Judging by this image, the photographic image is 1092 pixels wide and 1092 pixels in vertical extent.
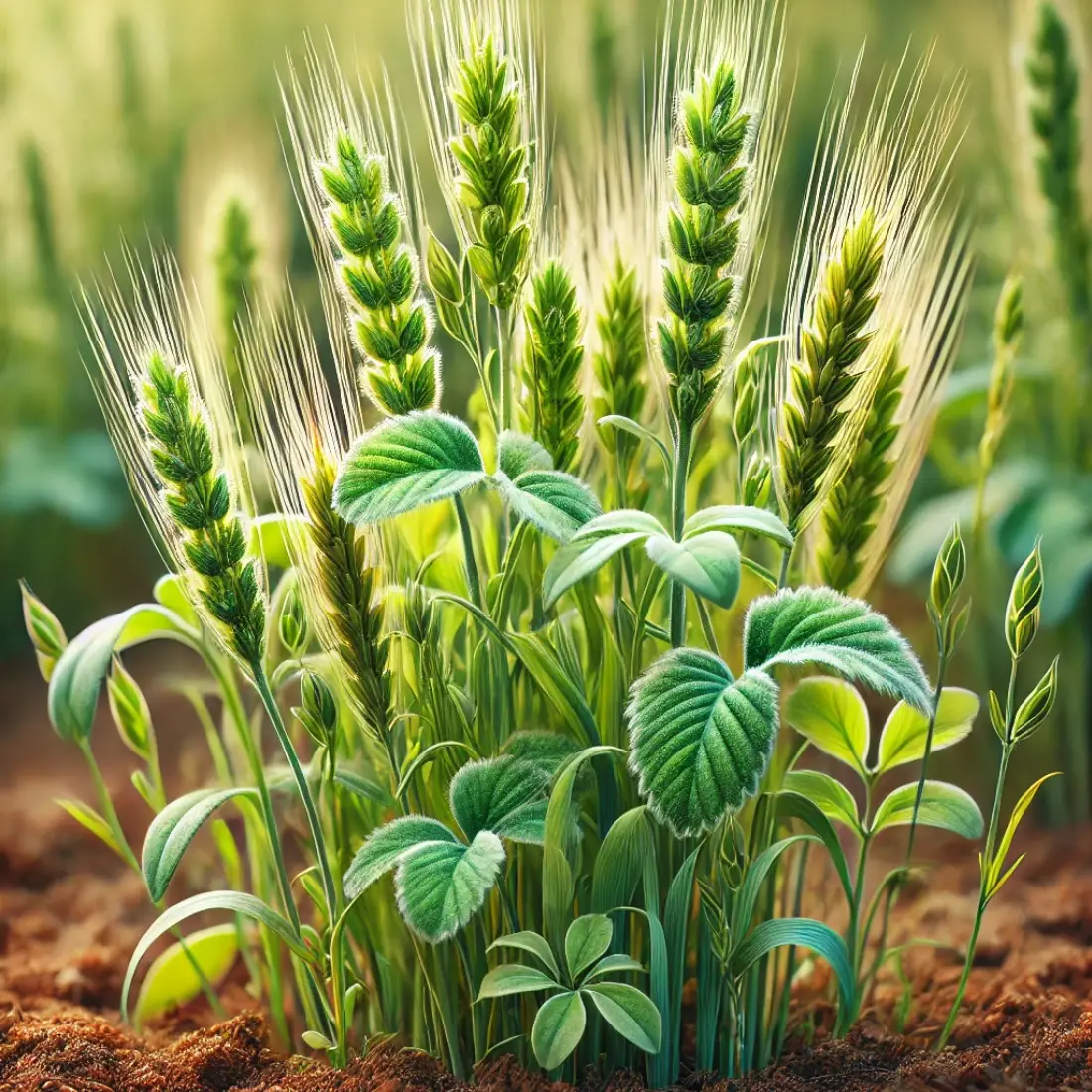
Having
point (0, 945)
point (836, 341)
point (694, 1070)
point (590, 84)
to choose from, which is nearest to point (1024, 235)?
point (590, 84)

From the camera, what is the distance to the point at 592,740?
977mm

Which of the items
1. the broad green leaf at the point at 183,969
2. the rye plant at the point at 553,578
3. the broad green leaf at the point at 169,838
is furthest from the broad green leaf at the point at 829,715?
the broad green leaf at the point at 183,969

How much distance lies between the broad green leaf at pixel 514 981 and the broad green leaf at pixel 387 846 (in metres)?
0.11

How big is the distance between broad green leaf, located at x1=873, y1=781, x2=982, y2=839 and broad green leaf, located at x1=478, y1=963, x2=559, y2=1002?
32 centimetres

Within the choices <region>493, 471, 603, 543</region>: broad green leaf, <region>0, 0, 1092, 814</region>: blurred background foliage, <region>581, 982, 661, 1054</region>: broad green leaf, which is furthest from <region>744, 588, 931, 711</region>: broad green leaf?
→ <region>0, 0, 1092, 814</region>: blurred background foliage

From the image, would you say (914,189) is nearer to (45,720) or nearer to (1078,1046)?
(1078,1046)

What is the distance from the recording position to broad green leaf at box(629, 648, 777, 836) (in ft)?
2.58

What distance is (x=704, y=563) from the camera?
76 centimetres

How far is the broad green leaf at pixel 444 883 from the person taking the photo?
819mm

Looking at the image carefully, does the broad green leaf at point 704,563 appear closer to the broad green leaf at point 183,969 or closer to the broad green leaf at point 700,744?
the broad green leaf at point 700,744

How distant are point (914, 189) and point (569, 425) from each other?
0.35 meters

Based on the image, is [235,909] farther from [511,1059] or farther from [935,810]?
[935,810]

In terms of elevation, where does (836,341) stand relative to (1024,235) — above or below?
below

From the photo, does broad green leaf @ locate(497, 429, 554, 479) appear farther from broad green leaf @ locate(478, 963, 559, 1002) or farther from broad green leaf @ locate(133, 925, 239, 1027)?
broad green leaf @ locate(133, 925, 239, 1027)
